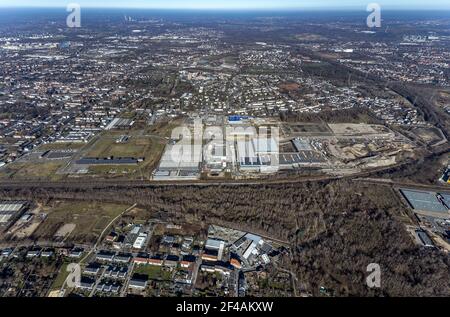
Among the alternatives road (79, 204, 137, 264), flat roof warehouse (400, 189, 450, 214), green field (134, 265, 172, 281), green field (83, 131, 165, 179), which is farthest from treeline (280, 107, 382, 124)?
green field (134, 265, 172, 281)

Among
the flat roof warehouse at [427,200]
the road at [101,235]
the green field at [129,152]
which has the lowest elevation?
the road at [101,235]

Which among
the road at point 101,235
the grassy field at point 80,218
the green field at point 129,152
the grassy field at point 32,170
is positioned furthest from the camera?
the green field at point 129,152

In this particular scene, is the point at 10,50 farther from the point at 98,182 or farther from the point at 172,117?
the point at 98,182

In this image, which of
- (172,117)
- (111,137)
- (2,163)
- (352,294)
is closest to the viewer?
(352,294)

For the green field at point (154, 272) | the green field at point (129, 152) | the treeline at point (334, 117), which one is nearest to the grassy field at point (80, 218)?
the green field at point (154, 272)

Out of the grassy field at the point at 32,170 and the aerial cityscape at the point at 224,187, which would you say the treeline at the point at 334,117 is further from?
the grassy field at the point at 32,170

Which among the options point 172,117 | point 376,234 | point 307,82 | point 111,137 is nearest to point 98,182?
point 111,137

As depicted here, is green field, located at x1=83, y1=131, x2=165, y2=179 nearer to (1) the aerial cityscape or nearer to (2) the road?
(1) the aerial cityscape
